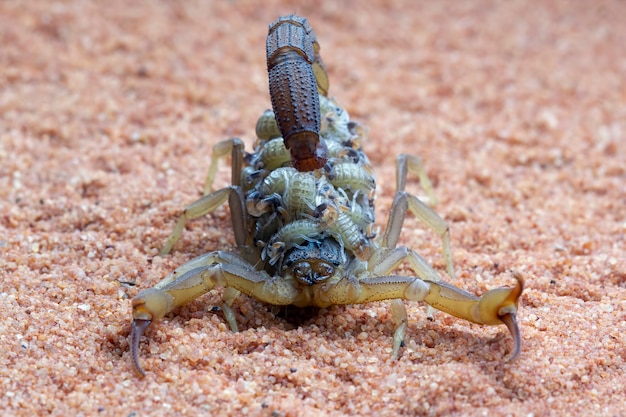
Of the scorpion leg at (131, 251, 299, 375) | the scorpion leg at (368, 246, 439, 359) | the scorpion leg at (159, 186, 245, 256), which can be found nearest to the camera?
the scorpion leg at (131, 251, 299, 375)

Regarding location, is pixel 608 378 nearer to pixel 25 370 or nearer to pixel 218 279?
pixel 218 279

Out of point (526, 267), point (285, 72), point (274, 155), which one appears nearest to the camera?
point (285, 72)

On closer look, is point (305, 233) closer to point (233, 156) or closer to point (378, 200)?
point (233, 156)

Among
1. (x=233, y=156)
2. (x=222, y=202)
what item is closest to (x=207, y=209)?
(x=222, y=202)

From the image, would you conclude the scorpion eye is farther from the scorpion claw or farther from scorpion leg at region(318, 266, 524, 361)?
the scorpion claw

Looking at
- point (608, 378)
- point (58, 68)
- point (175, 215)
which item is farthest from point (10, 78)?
point (608, 378)

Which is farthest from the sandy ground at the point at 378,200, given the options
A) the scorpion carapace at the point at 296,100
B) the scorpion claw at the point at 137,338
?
the scorpion carapace at the point at 296,100

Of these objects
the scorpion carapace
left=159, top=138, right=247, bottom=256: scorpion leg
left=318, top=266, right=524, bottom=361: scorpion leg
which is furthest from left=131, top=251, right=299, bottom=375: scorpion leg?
the scorpion carapace

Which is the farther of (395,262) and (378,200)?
(378,200)
